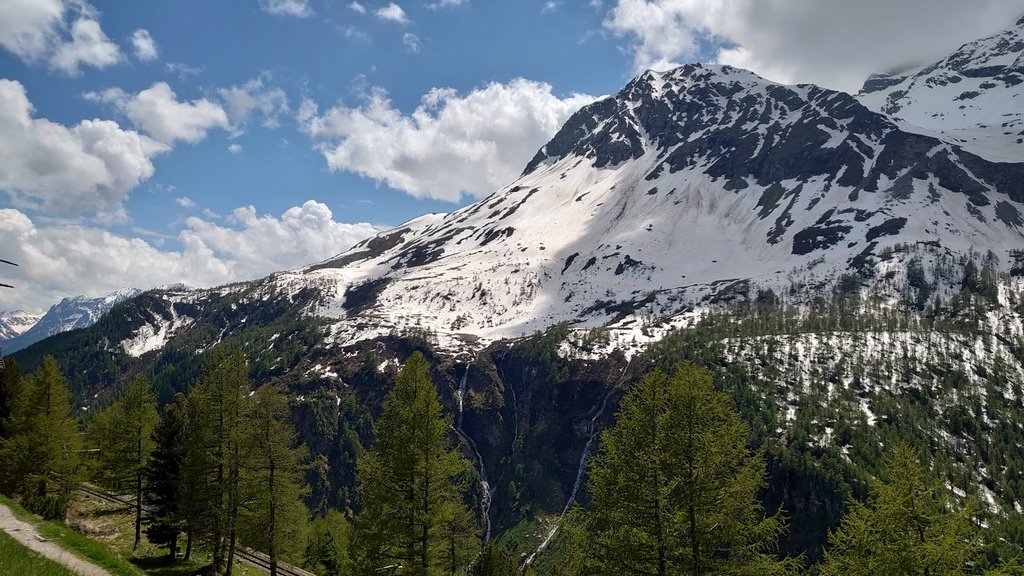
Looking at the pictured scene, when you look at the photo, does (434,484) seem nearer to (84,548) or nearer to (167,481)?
(84,548)

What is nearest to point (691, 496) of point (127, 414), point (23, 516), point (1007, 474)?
point (23, 516)

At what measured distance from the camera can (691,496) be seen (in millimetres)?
17828

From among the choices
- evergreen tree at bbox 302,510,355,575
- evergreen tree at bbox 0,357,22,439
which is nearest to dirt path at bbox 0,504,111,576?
evergreen tree at bbox 0,357,22,439

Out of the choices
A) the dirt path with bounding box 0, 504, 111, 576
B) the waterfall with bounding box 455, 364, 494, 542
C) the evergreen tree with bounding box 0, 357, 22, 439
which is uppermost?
the evergreen tree with bounding box 0, 357, 22, 439

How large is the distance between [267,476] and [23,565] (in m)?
21.0

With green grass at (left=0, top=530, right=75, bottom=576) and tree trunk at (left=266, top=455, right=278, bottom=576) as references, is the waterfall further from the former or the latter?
green grass at (left=0, top=530, right=75, bottom=576)

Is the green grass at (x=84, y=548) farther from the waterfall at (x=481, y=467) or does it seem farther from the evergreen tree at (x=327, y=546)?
the waterfall at (x=481, y=467)

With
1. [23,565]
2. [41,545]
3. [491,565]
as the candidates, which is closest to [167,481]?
[41,545]

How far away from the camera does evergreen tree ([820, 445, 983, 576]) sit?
18516mm

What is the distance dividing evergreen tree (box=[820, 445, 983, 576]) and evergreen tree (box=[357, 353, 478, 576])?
15998 millimetres

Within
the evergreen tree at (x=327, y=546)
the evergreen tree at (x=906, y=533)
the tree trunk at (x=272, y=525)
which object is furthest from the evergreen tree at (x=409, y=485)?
the evergreen tree at (x=327, y=546)

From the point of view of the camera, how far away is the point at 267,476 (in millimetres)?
33406

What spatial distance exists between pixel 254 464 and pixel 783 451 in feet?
374

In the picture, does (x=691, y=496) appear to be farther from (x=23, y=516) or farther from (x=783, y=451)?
(x=783, y=451)
